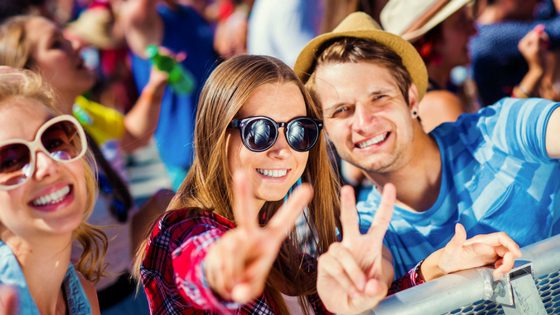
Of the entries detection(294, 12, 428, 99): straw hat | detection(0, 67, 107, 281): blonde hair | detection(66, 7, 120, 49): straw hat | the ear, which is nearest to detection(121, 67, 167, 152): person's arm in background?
detection(66, 7, 120, 49): straw hat

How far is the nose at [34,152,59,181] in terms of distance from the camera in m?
1.36

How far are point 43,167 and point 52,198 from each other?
0.07 m

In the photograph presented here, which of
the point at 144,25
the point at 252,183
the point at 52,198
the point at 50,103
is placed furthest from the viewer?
the point at 144,25

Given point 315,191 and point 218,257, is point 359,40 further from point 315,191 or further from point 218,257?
point 218,257

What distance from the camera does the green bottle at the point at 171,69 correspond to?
12.3 ft

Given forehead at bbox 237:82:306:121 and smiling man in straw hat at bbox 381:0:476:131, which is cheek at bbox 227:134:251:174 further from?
smiling man in straw hat at bbox 381:0:476:131

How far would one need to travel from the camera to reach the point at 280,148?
5.60 ft

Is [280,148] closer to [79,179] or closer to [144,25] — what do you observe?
[79,179]

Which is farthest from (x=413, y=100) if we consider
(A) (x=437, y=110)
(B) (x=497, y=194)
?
(A) (x=437, y=110)

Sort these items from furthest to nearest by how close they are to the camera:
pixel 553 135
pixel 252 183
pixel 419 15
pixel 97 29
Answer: pixel 97 29 < pixel 419 15 < pixel 553 135 < pixel 252 183

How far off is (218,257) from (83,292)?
638 millimetres

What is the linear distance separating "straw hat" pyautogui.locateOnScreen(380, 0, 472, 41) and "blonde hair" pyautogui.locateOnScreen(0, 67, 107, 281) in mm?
1641

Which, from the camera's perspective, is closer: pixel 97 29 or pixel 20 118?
pixel 20 118

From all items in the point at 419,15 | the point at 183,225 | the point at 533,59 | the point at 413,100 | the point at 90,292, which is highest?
the point at 419,15
